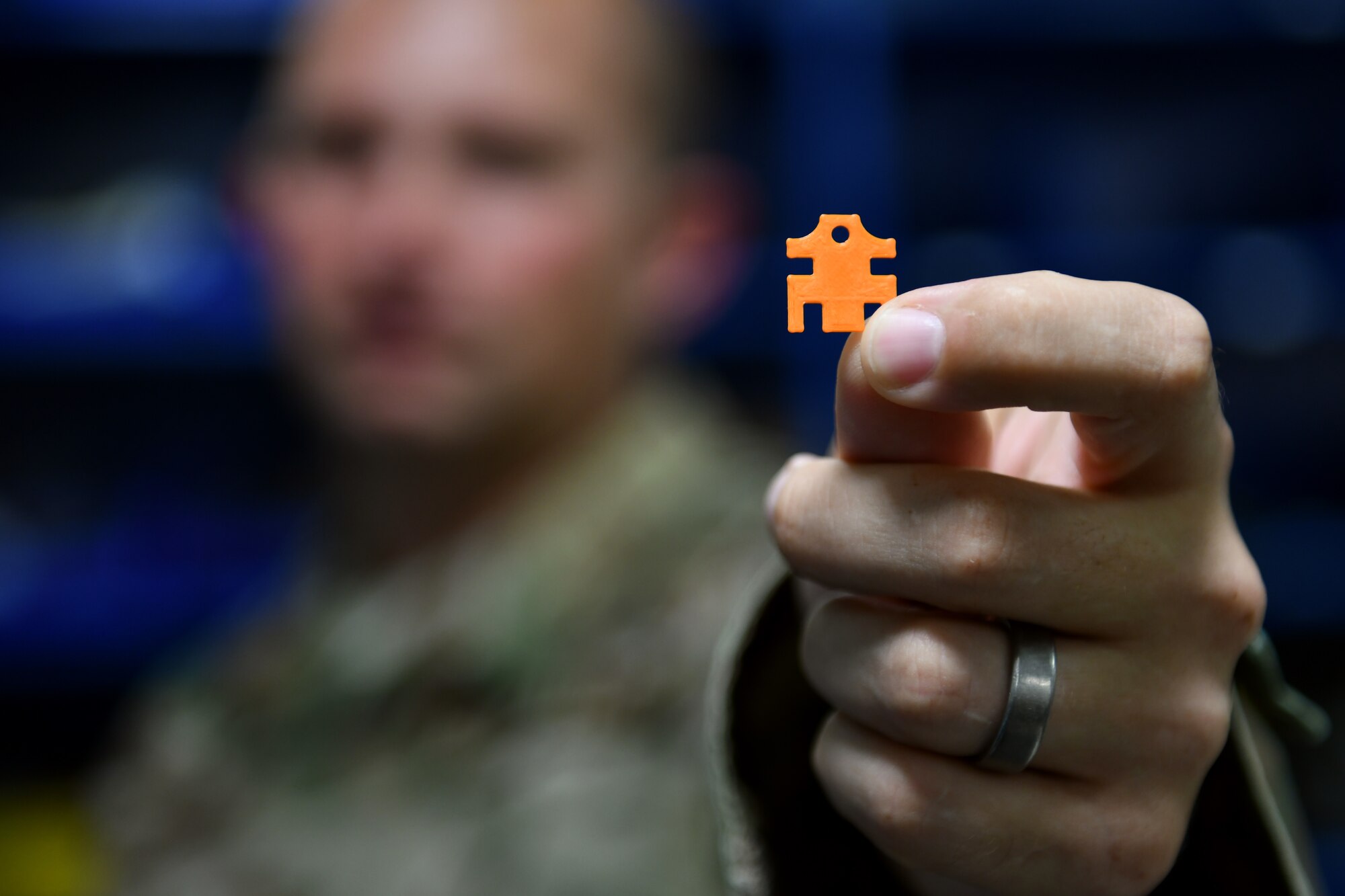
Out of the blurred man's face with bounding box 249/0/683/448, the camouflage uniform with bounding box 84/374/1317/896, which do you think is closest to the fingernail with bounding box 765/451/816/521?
the camouflage uniform with bounding box 84/374/1317/896

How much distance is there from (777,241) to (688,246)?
0.56 meters

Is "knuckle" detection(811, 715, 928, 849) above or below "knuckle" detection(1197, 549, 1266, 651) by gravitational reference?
below

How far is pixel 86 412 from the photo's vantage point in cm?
196

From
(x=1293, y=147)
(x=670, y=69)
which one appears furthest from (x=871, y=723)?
(x=1293, y=147)

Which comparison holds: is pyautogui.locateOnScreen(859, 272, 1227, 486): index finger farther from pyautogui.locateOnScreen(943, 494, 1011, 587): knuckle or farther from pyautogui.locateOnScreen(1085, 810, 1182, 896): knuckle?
pyautogui.locateOnScreen(1085, 810, 1182, 896): knuckle

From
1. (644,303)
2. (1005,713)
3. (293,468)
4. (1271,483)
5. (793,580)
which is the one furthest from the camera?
(293,468)

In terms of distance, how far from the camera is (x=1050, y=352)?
323 mm

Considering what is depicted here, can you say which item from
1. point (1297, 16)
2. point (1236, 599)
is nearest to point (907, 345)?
point (1236, 599)

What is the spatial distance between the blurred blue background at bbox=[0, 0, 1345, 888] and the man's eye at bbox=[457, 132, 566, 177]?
24.8 inches

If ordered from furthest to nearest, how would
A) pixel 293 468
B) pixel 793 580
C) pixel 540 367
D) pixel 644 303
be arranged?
pixel 293 468 → pixel 644 303 → pixel 540 367 → pixel 793 580

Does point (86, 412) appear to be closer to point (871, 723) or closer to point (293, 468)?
point (293, 468)

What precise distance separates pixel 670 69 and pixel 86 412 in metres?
1.41

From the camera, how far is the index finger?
1.06 feet

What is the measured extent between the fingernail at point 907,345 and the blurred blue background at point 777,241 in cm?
132
